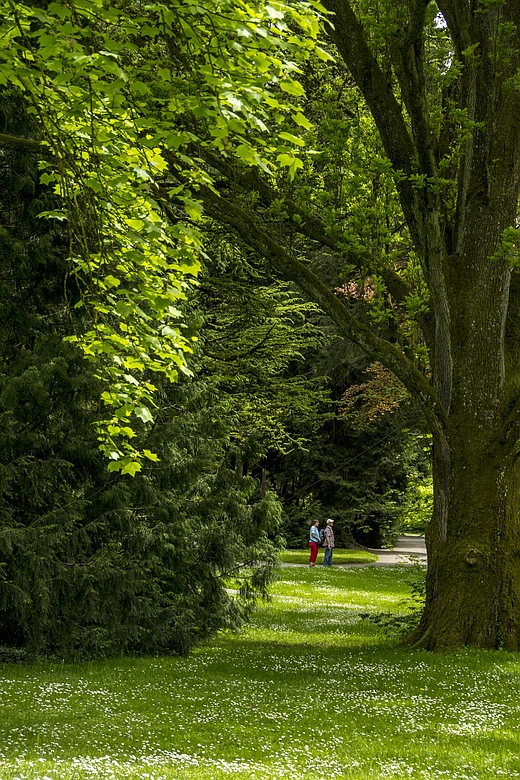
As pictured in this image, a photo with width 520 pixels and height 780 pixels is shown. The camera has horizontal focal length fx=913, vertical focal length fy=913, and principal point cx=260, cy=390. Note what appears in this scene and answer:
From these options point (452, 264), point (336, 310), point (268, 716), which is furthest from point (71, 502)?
point (452, 264)

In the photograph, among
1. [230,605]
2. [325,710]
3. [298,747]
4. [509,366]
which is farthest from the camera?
[230,605]

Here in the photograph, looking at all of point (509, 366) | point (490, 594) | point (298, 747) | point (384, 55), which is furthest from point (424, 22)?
point (298, 747)

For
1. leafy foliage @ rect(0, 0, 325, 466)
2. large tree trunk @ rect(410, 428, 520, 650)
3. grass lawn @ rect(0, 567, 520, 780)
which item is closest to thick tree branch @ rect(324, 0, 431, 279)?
large tree trunk @ rect(410, 428, 520, 650)

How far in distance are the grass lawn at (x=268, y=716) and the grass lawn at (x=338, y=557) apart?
60.4 ft

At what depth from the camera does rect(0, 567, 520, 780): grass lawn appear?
639 centimetres

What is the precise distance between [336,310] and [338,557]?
21884mm

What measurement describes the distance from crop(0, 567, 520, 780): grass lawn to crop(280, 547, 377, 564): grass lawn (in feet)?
60.4

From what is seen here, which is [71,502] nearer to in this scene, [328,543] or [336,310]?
[336,310]

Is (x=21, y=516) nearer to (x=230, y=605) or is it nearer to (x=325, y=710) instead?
(x=230, y=605)

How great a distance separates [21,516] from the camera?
1163cm

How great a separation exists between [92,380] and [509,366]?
5.36 m

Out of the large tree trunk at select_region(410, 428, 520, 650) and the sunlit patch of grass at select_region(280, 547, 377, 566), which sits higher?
the large tree trunk at select_region(410, 428, 520, 650)

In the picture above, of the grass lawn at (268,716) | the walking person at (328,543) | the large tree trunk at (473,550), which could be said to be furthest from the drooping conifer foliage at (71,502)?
the walking person at (328,543)

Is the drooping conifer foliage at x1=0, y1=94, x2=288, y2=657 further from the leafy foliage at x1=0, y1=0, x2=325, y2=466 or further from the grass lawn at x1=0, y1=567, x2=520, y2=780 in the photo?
the leafy foliage at x1=0, y1=0, x2=325, y2=466
